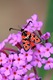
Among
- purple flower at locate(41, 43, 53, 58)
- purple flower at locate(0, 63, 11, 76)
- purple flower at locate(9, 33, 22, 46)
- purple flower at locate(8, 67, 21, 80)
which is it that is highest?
purple flower at locate(9, 33, 22, 46)

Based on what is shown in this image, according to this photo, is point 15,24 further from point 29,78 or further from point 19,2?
point 29,78

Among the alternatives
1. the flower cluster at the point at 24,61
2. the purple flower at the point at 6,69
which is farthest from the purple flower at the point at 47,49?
the purple flower at the point at 6,69

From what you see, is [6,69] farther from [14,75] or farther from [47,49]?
[47,49]

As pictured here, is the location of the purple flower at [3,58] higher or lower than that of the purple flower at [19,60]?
higher

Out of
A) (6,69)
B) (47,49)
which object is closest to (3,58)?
(6,69)

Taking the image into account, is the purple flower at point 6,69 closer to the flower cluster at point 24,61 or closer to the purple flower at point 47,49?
the flower cluster at point 24,61

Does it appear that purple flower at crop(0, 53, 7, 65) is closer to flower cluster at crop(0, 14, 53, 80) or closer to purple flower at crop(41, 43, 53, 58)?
flower cluster at crop(0, 14, 53, 80)

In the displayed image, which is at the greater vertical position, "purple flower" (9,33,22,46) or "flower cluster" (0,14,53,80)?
"purple flower" (9,33,22,46)

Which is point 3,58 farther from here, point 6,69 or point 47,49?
point 47,49

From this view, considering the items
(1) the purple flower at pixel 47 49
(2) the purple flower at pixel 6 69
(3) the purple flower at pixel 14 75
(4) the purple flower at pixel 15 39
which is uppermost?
(4) the purple flower at pixel 15 39

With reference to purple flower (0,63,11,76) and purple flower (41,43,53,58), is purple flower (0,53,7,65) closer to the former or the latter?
purple flower (0,63,11,76)

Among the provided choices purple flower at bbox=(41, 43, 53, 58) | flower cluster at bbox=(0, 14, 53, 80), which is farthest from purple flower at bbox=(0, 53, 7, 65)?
purple flower at bbox=(41, 43, 53, 58)

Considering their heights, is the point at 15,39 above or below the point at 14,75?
above
